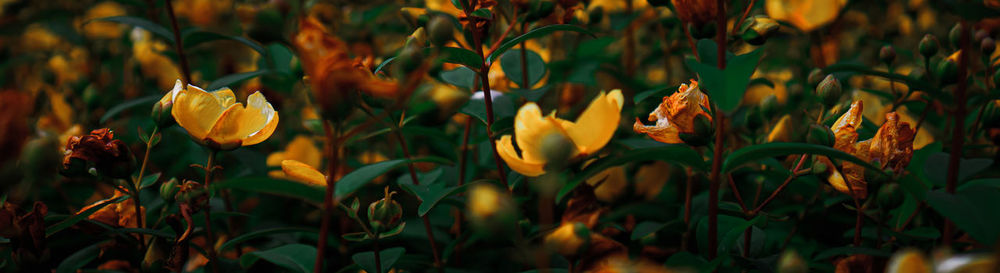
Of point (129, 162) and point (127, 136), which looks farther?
point (127, 136)

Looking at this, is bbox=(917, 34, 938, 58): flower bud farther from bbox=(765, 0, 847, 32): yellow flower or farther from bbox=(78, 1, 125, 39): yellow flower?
bbox=(78, 1, 125, 39): yellow flower

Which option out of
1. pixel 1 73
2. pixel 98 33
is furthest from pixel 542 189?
pixel 98 33

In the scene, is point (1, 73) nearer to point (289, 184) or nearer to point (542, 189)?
point (289, 184)

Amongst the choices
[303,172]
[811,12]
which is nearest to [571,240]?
[303,172]

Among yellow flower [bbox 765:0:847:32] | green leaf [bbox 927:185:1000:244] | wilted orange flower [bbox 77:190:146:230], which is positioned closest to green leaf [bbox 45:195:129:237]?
wilted orange flower [bbox 77:190:146:230]

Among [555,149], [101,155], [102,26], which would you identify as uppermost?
[555,149]

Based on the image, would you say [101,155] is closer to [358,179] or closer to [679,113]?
[358,179]
